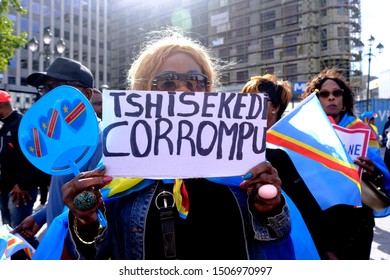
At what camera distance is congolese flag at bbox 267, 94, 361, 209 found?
178 cm

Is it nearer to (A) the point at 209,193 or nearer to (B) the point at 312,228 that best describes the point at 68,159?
(A) the point at 209,193

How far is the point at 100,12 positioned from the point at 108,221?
5456cm

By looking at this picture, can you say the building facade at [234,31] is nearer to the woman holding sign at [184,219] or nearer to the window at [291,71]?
the window at [291,71]

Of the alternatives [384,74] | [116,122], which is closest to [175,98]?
[116,122]

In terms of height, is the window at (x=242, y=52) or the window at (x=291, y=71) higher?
the window at (x=242, y=52)

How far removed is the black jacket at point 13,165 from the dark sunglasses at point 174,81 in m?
2.68

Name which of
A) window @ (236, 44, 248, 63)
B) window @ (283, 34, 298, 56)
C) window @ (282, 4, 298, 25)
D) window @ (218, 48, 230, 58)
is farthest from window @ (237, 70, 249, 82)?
window @ (282, 4, 298, 25)

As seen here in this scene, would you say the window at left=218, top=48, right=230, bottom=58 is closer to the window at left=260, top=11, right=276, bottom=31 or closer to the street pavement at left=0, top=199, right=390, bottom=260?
the window at left=260, top=11, right=276, bottom=31

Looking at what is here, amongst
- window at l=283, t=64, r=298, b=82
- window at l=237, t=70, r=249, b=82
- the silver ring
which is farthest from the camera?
window at l=237, t=70, r=249, b=82

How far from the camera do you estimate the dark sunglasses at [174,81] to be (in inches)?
58.1

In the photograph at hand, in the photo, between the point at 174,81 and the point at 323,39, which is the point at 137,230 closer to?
the point at 174,81

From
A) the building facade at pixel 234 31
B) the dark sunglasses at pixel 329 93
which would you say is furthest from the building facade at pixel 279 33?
the dark sunglasses at pixel 329 93

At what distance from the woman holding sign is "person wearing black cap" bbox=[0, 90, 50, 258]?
2.68 m

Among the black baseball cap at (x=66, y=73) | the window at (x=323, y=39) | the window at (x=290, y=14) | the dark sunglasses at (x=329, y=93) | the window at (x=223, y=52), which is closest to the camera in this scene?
the black baseball cap at (x=66, y=73)
